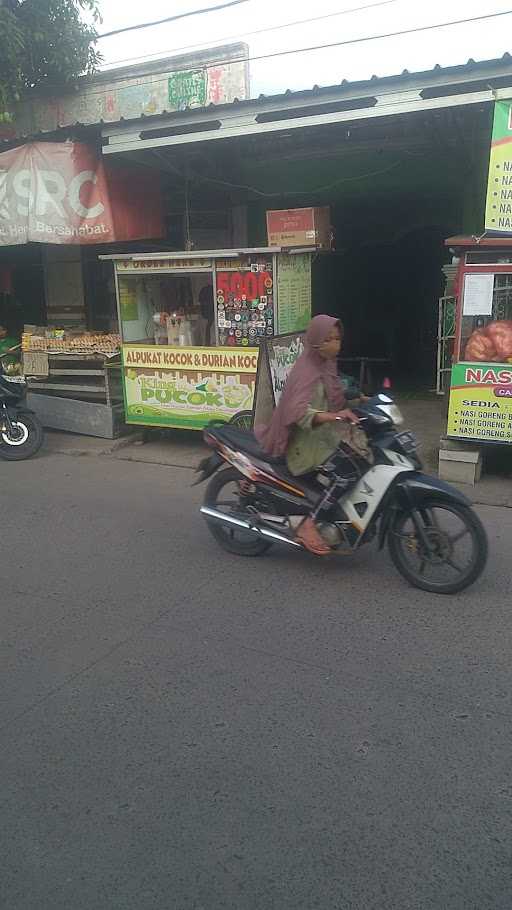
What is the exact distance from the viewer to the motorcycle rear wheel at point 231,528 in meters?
4.99

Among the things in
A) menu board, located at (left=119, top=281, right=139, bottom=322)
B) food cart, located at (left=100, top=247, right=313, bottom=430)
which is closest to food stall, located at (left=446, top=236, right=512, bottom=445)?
food cart, located at (left=100, top=247, right=313, bottom=430)

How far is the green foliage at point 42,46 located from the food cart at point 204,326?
351cm

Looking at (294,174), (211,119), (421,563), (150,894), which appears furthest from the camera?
(294,174)

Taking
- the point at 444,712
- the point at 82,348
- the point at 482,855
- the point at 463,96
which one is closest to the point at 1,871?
the point at 482,855

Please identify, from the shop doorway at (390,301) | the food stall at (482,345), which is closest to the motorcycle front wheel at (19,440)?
the food stall at (482,345)

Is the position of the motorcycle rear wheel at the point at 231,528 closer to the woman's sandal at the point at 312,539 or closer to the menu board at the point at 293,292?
the woman's sandal at the point at 312,539

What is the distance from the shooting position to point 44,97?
10570mm

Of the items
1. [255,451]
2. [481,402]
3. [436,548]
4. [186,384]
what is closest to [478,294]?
[481,402]

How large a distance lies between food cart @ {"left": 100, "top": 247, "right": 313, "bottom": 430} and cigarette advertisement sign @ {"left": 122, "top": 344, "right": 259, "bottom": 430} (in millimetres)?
11

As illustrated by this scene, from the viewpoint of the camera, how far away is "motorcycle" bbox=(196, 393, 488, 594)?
4.20 metres

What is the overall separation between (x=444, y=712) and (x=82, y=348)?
22.6 ft

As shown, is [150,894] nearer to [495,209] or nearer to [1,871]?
[1,871]

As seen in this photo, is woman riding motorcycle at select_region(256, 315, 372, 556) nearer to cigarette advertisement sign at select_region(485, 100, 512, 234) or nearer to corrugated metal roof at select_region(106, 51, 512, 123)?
cigarette advertisement sign at select_region(485, 100, 512, 234)

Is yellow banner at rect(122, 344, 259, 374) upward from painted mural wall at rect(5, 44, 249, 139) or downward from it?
downward
